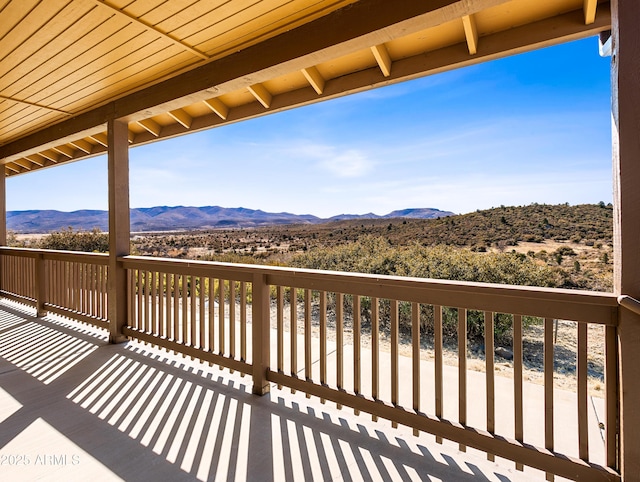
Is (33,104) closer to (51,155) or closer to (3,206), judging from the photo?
(51,155)

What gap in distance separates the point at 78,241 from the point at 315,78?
14.8 meters

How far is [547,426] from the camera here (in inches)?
65.6

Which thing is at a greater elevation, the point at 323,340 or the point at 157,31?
the point at 157,31

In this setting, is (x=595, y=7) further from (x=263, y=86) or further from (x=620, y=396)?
(x=263, y=86)

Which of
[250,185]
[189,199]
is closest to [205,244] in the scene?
[250,185]

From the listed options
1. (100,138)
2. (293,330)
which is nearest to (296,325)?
(293,330)

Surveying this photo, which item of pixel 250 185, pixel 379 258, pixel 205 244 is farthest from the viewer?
pixel 250 185

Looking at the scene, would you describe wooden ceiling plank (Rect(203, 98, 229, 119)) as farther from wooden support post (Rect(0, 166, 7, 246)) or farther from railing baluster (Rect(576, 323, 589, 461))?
wooden support post (Rect(0, 166, 7, 246))

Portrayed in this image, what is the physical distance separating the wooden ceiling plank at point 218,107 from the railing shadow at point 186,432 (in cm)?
240

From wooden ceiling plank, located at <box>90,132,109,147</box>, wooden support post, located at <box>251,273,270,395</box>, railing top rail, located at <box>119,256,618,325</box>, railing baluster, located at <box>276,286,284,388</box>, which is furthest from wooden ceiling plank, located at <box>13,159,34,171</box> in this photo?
railing baluster, located at <box>276,286,284,388</box>

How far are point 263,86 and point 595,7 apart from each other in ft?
7.55

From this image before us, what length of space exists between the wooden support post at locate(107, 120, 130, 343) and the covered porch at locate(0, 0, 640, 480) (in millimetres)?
22

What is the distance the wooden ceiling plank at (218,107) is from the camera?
3271 millimetres

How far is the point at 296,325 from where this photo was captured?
8.11 ft
